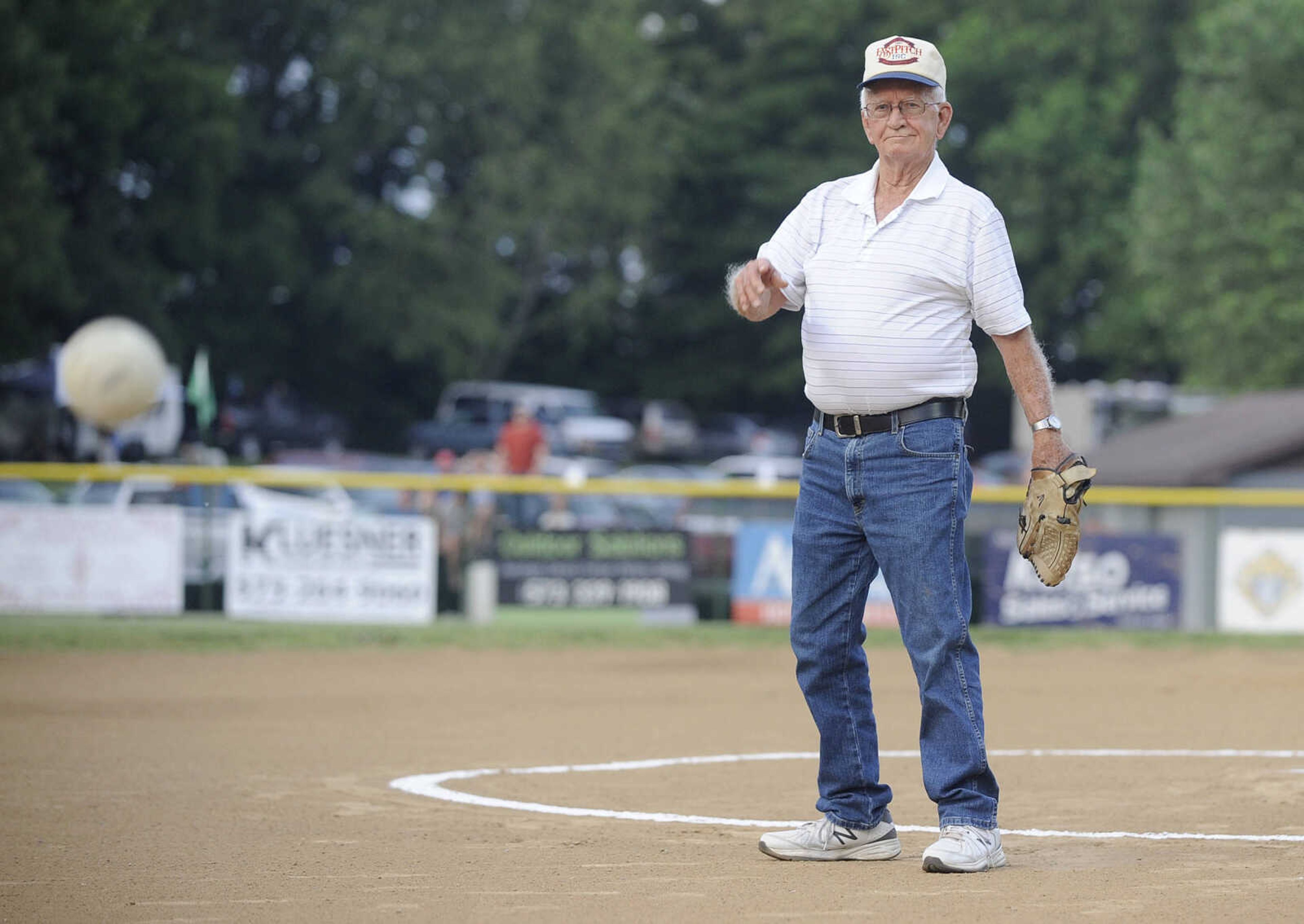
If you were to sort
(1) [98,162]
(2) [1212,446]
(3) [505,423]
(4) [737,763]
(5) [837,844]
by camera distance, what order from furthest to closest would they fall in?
Result: (3) [505,423], (1) [98,162], (2) [1212,446], (4) [737,763], (5) [837,844]

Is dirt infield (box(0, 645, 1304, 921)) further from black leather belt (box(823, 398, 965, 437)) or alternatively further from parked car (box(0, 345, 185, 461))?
parked car (box(0, 345, 185, 461))

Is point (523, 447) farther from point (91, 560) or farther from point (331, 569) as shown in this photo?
point (91, 560)

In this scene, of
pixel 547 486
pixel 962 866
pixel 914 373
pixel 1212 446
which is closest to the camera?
pixel 962 866

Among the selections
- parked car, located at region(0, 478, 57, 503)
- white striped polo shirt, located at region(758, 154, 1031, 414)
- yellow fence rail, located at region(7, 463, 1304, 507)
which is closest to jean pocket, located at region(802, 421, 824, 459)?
white striped polo shirt, located at region(758, 154, 1031, 414)

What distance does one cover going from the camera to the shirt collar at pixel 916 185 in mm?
5852

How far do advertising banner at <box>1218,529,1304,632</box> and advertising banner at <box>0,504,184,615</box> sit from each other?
30.2ft

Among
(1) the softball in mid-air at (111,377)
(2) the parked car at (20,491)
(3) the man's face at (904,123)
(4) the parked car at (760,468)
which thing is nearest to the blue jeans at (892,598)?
(3) the man's face at (904,123)

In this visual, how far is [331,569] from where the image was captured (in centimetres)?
1736

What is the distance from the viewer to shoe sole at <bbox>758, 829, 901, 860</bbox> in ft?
20.0

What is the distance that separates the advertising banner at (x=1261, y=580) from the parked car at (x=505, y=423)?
89.2 ft

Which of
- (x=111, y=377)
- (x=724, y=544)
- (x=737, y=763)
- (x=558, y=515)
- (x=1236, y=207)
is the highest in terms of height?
(x=1236, y=207)

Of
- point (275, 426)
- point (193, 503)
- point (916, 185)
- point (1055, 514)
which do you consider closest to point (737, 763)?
point (1055, 514)

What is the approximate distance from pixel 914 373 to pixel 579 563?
466 inches

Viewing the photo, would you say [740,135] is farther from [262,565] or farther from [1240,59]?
[262,565]
